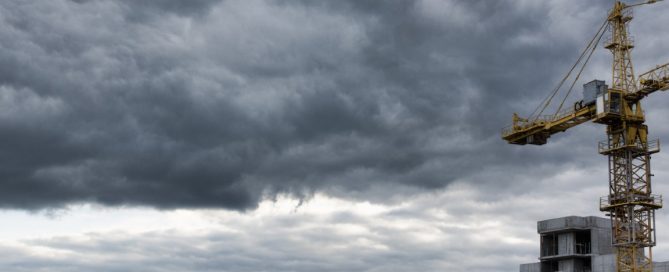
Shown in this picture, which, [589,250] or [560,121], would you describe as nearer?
[560,121]

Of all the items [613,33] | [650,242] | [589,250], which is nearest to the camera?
[650,242]

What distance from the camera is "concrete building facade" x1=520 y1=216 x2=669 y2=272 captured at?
15138cm

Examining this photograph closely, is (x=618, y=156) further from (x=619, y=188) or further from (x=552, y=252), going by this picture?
(x=552, y=252)

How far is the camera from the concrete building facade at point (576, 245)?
151375mm

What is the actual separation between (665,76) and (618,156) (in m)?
15.2

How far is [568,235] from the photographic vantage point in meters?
156

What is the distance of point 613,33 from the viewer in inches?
5620

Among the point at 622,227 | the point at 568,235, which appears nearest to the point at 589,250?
the point at 568,235

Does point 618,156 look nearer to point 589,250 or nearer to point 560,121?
point 560,121

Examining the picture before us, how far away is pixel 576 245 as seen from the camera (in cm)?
15475

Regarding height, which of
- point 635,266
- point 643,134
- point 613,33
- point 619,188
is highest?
point 613,33

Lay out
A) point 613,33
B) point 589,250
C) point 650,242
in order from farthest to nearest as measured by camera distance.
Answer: point 589,250 → point 613,33 → point 650,242

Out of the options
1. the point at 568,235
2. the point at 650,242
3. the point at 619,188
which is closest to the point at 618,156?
the point at 619,188

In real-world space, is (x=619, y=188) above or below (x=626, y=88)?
below
